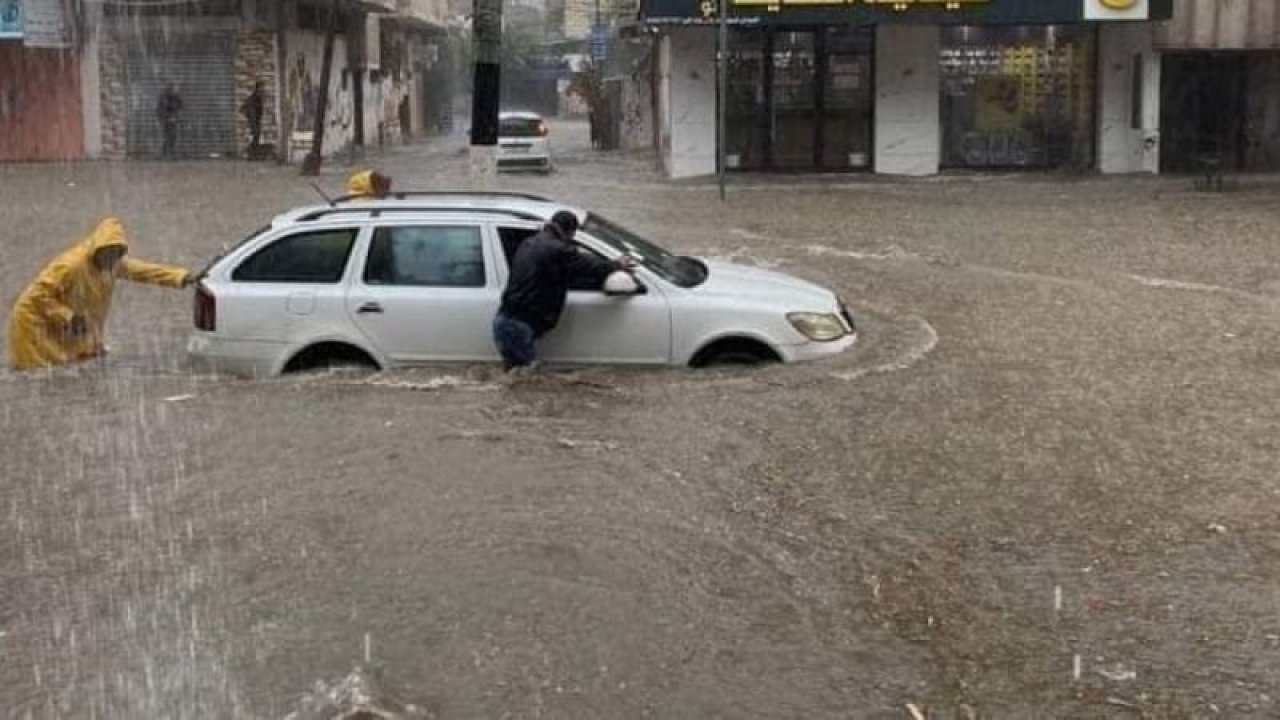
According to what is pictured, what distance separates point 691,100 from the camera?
29906mm

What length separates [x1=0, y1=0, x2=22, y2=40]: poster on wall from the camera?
32.6 metres

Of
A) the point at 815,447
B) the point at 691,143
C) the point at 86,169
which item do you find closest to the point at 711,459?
the point at 815,447

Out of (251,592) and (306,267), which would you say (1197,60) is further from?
(251,592)

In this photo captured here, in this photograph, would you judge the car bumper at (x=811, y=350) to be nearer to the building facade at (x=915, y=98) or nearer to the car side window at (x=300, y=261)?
the car side window at (x=300, y=261)

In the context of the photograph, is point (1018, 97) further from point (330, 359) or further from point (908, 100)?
point (330, 359)

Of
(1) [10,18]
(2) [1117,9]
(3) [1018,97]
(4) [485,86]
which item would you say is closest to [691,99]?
(3) [1018,97]

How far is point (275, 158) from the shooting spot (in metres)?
34.3

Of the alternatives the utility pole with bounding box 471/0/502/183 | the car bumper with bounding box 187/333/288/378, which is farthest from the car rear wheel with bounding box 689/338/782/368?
the utility pole with bounding box 471/0/502/183

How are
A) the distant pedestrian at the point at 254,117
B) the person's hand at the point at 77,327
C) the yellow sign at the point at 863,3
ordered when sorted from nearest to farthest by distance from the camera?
the person's hand at the point at 77,327 → the yellow sign at the point at 863,3 → the distant pedestrian at the point at 254,117

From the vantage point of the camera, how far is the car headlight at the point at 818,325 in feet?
34.1

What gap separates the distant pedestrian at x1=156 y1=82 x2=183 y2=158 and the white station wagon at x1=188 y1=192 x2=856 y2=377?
2530 centimetres

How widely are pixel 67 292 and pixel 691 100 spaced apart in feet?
65.3

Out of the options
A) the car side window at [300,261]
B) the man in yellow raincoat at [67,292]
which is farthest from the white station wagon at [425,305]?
the man in yellow raincoat at [67,292]

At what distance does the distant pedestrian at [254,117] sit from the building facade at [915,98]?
351 inches
